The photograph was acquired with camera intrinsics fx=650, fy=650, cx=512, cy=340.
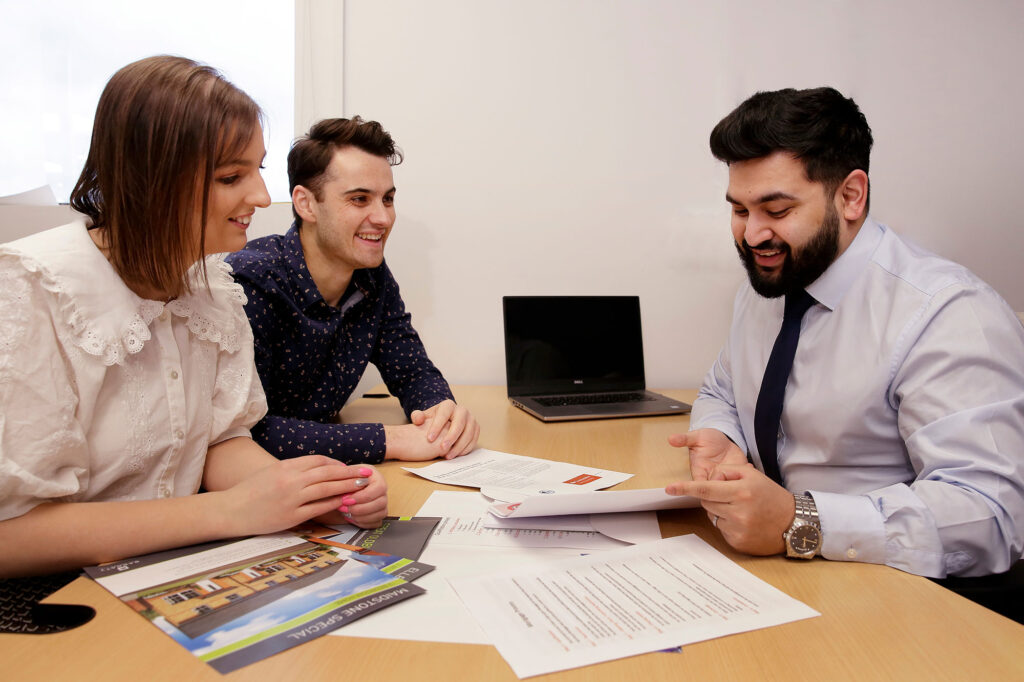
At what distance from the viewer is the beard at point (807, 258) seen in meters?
1.19

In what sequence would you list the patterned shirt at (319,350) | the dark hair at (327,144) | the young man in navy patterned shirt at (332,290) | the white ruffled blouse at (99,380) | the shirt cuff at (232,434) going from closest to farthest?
the white ruffled blouse at (99,380) < the shirt cuff at (232,434) < the patterned shirt at (319,350) < the young man in navy patterned shirt at (332,290) < the dark hair at (327,144)

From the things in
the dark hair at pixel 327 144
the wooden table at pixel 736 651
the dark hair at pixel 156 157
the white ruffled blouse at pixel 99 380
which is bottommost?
the wooden table at pixel 736 651

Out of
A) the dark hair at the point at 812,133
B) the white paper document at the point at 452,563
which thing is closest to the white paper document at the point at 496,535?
the white paper document at the point at 452,563

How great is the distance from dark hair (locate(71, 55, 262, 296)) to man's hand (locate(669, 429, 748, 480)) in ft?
2.79

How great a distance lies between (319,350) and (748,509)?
1.13 meters

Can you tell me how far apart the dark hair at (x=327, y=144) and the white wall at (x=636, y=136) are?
41 cm

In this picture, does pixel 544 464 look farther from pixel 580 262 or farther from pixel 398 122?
pixel 398 122

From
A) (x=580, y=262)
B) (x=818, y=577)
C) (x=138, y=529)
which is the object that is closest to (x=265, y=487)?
(x=138, y=529)

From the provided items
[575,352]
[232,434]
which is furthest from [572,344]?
[232,434]

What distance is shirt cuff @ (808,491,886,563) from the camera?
852mm

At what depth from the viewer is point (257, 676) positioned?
565 millimetres

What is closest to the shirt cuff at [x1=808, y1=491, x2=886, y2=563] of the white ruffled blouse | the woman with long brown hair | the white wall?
the woman with long brown hair

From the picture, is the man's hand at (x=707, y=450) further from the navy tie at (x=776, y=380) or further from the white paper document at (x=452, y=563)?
the white paper document at (x=452, y=563)

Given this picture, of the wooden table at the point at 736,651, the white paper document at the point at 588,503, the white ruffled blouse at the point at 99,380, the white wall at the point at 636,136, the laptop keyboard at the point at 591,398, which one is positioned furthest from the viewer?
the white wall at the point at 636,136
